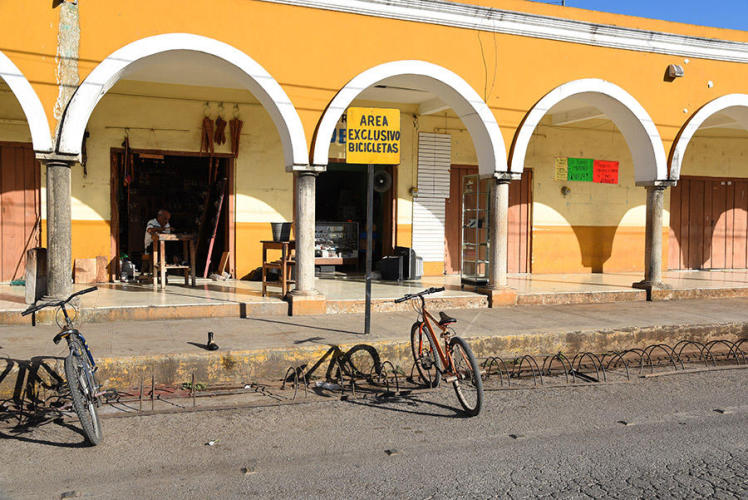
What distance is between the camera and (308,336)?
25.3 ft

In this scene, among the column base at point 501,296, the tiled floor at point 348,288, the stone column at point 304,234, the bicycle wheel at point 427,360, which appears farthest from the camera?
the column base at point 501,296

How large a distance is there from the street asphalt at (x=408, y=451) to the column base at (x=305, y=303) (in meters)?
3.30

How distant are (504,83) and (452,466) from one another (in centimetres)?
743

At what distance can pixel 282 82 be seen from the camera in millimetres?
9156

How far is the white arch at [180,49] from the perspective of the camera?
8.16m

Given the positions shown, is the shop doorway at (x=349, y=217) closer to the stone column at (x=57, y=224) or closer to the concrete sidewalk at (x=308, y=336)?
the concrete sidewalk at (x=308, y=336)

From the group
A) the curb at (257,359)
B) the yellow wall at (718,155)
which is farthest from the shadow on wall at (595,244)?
the curb at (257,359)

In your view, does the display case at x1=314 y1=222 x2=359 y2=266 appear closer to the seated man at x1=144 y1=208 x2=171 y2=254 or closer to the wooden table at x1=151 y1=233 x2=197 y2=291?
the wooden table at x1=151 y1=233 x2=197 y2=291

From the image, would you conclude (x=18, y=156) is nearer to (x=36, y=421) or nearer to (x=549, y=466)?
(x=36, y=421)

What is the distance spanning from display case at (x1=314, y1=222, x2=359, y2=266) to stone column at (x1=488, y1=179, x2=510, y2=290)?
144 inches

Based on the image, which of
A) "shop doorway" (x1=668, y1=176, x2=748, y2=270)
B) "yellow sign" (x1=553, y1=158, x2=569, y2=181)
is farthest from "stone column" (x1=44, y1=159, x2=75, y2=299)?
"shop doorway" (x1=668, y1=176, x2=748, y2=270)

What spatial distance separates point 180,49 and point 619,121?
7.56m

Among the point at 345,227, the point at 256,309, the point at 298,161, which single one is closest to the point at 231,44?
the point at 298,161

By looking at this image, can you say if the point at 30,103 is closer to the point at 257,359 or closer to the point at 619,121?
the point at 257,359
